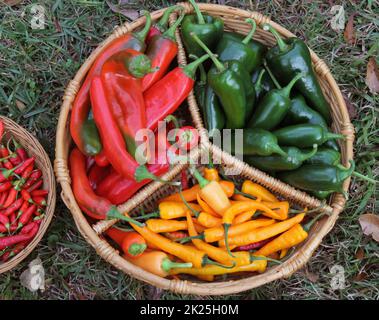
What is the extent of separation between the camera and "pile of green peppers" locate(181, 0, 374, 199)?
2400 millimetres

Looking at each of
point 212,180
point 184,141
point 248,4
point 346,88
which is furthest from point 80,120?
point 346,88

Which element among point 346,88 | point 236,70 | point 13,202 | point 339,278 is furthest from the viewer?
point 346,88

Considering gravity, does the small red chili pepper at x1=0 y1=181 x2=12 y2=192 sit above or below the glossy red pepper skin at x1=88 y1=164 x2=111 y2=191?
below

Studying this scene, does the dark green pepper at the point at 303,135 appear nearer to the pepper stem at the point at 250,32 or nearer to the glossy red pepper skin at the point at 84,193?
the pepper stem at the point at 250,32

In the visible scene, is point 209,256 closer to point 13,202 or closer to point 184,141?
point 184,141

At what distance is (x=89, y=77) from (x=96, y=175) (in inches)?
19.7

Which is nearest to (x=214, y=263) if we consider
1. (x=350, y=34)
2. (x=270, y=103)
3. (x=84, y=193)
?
(x=84, y=193)

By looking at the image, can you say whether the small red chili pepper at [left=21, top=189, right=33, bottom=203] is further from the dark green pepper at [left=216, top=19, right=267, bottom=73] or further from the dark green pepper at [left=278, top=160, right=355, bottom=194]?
the dark green pepper at [left=278, top=160, right=355, bottom=194]

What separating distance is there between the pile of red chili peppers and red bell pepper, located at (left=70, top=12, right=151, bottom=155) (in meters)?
0.37

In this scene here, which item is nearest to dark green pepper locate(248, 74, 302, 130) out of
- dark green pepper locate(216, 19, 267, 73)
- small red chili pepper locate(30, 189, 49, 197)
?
dark green pepper locate(216, 19, 267, 73)

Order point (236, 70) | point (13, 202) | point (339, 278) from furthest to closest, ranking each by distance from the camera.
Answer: point (339, 278), point (13, 202), point (236, 70)

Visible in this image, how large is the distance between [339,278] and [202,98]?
1274 mm

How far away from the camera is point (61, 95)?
2922 millimetres

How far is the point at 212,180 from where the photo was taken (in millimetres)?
2477
